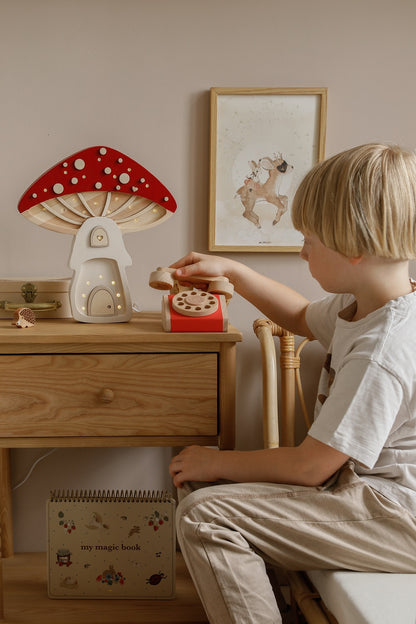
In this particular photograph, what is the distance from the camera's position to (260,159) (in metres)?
1.43

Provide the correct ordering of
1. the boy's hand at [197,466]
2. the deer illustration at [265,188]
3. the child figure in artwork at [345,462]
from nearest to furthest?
1. the child figure in artwork at [345,462]
2. the boy's hand at [197,466]
3. the deer illustration at [265,188]

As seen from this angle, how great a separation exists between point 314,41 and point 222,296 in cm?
73

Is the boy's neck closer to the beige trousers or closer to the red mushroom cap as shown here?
the beige trousers

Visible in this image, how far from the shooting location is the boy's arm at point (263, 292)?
1.18 metres

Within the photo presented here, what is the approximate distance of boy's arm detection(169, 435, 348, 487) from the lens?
0.87m

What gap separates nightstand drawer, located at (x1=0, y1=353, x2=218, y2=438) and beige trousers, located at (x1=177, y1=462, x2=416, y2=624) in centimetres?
20

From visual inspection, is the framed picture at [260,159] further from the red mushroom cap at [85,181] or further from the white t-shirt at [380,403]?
the white t-shirt at [380,403]

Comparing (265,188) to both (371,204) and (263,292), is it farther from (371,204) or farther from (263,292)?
(371,204)

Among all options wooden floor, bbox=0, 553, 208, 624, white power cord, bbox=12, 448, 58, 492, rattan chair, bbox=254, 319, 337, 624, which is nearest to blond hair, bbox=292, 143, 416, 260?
rattan chair, bbox=254, 319, 337, 624

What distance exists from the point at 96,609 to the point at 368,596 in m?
0.65

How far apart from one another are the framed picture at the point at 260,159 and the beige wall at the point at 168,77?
0.03 meters

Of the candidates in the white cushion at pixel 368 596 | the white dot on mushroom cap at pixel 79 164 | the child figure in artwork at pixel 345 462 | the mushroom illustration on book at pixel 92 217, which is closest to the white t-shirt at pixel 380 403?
the child figure in artwork at pixel 345 462

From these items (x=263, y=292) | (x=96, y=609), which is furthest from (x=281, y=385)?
(x=96, y=609)

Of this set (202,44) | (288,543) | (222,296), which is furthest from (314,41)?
(288,543)
